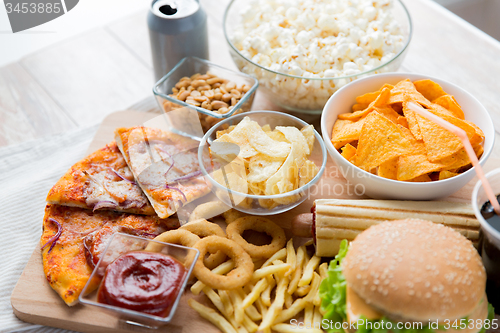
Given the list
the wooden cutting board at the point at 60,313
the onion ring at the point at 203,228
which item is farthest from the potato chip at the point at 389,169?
the wooden cutting board at the point at 60,313

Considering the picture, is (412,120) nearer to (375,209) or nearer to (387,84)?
(387,84)

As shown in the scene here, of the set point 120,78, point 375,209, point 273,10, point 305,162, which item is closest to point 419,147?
point 375,209

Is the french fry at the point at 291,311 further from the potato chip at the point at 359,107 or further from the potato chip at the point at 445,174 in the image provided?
the potato chip at the point at 359,107

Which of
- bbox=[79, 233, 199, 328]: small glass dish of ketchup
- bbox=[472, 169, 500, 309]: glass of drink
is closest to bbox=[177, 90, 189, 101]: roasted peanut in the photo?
bbox=[79, 233, 199, 328]: small glass dish of ketchup

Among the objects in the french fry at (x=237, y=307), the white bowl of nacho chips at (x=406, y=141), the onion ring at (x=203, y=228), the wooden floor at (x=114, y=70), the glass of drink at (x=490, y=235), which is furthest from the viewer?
the wooden floor at (x=114, y=70)

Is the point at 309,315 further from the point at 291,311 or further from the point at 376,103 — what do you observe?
the point at 376,103

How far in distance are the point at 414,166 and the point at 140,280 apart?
1451 mm

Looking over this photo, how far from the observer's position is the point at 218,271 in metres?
2.18

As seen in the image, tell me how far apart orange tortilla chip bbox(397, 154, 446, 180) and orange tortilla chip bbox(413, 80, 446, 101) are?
1.71 ft

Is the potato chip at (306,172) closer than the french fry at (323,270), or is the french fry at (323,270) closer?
the french fry at (323,270)

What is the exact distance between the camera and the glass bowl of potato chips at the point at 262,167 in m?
2.33

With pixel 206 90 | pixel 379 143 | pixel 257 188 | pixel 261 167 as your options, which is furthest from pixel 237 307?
→ pixel 206 90

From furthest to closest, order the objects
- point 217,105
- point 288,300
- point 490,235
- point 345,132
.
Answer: point 217,105
point 345,132
point 288,300
point 490,235

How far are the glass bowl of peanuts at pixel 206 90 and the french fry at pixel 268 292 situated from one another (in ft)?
3.45
